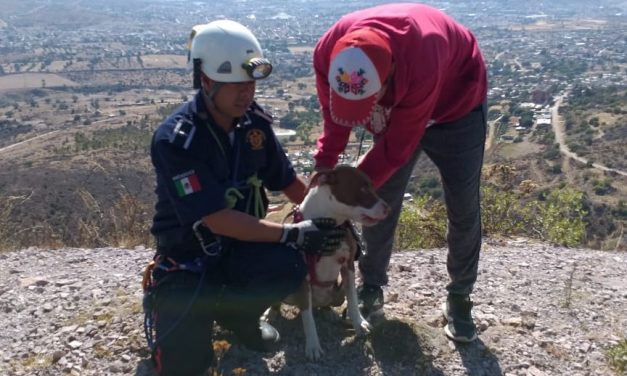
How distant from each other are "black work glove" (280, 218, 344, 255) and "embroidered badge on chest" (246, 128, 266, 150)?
21.0 inches

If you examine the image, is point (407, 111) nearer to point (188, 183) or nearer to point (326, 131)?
point (326, 131)

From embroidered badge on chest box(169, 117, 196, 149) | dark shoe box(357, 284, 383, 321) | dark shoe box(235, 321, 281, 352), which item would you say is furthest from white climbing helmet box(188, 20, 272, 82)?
dark shoe box(357, 284, 383, 321)

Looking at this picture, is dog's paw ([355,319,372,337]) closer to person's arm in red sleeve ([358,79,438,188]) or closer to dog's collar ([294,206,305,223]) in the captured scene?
dog's collar ([294,206,305,223])

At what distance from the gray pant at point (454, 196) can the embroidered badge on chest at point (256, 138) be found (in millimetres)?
870

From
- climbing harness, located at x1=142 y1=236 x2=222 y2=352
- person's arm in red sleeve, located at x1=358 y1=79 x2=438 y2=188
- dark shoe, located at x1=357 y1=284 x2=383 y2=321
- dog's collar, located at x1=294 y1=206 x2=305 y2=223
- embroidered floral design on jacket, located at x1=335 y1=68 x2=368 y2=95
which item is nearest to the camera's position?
embroidered floral design on jacket, located at x1=335 y1=68 x2=368 y2=95

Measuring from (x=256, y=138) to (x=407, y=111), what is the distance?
950mm

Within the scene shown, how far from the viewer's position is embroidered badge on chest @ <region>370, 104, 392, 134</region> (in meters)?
3.45

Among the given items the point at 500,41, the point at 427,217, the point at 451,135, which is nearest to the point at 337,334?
the point at 451,135

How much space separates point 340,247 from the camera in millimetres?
3730

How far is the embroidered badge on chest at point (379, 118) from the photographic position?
3447 millimetres

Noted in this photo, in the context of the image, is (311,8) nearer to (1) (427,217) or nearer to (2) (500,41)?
(2) (500,41)

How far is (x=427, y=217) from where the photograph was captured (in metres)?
6.58

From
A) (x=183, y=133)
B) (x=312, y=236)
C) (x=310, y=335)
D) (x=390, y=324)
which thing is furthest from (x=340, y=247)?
(x=183, y=133)

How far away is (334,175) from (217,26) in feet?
3.41
